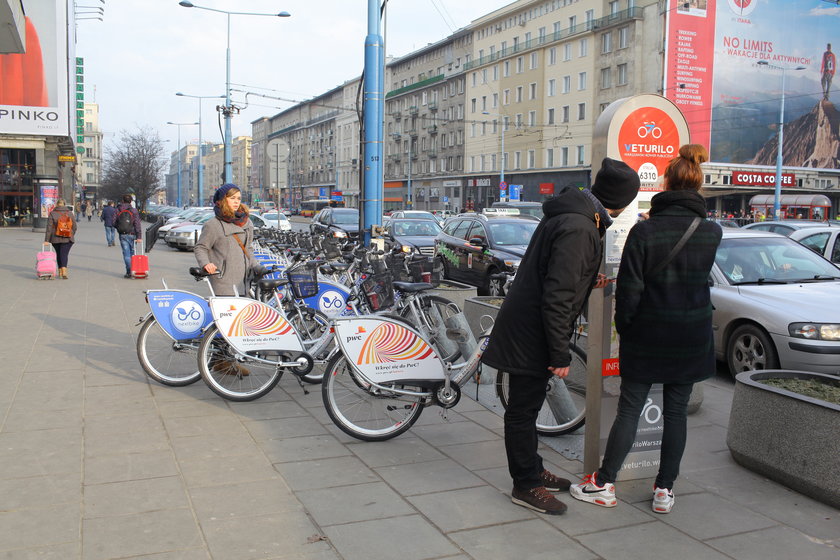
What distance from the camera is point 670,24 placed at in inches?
2071

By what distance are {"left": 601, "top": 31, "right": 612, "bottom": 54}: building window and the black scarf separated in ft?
178

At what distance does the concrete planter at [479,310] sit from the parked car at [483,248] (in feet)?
13.5

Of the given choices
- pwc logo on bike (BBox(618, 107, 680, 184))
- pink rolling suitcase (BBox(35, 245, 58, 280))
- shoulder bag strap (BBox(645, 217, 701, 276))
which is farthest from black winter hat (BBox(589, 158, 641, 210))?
pink rolling suitcase (BBox(35, 245, 58, 280))

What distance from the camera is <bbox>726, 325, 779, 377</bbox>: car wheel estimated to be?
7055mm

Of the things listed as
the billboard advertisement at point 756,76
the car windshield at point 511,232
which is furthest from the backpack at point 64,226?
the billboard advertisement at point 756,76

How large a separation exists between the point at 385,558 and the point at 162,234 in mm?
31107

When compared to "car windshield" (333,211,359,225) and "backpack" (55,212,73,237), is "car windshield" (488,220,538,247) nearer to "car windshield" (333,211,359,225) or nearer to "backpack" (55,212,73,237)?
"backpack" (55,212,73,237)

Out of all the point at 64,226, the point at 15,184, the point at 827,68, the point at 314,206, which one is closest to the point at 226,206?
the point at 64,226

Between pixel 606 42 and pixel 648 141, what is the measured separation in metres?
56.2

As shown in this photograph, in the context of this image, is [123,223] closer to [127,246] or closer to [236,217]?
[127,246]

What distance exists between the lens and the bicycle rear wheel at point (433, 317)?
5883 millimetres

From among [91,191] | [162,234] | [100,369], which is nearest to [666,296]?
[100,369]

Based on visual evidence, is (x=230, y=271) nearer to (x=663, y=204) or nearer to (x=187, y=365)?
(x=187, y=365)

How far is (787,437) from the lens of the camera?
172 inches
